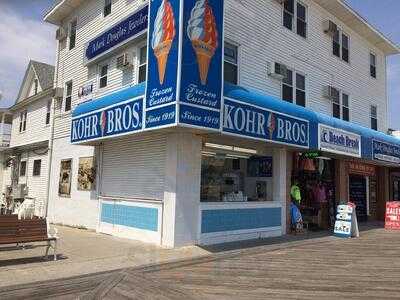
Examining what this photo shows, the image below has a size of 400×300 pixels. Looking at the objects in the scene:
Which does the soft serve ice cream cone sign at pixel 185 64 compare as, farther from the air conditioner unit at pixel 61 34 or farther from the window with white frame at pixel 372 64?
the window with white frame at pixel 372 64

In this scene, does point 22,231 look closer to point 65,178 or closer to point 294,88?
point 65,178

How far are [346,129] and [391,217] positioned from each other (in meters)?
5.37

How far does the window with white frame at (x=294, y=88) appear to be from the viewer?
675 inches

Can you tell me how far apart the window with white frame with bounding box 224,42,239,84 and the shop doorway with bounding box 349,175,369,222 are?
1064 cm

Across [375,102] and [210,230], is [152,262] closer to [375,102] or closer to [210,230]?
[210,230]

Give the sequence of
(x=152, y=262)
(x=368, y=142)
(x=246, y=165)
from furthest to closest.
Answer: (x=368, y=142) → (x=246, y=165) → (x=152, y=262)

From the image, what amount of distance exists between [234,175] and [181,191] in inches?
158

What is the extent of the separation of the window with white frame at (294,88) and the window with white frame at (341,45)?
3.68m

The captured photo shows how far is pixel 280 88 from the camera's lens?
16797 millimetres

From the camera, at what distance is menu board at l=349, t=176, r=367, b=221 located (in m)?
22.6

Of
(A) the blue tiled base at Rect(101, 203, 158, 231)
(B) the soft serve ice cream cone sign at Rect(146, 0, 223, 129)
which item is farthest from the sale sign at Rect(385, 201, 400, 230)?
(B) the soft serve ice cream cone sign at Rect(146, 0, 223, 129)

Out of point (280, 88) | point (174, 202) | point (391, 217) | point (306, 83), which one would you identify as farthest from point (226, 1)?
point (391, 217)

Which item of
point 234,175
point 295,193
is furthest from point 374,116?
point 234,175

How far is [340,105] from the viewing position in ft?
67.2
